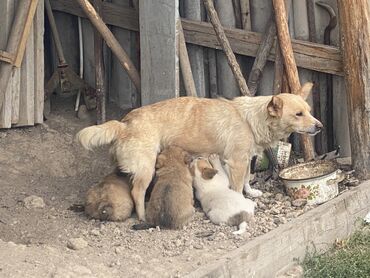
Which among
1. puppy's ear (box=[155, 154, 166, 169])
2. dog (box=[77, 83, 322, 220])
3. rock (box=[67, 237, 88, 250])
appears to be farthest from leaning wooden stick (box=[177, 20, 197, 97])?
rock (box=[67, 237, 88, 250])

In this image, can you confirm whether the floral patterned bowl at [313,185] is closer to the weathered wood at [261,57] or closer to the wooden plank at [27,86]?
the weathered wood at [261,57]

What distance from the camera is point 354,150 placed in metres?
8.01

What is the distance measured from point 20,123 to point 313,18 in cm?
339

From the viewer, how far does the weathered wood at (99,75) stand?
30.5ft

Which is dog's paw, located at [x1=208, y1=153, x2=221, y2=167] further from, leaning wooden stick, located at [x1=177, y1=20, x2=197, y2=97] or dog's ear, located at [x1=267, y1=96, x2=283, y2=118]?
leaning wooden stick, located at [x1=177, y1=20, x2=197, y2=97]

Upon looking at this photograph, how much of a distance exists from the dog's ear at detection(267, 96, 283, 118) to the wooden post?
0.96 meters

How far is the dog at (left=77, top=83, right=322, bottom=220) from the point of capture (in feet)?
23.6

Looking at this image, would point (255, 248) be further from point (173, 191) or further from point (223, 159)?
point (223, 159)

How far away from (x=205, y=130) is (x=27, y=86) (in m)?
2.39

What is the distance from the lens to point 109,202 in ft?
22.7

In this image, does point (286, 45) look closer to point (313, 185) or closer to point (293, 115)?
point (293, 115)

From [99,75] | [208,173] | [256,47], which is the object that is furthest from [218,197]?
[99,75]

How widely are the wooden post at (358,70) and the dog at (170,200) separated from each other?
1905 millimetres

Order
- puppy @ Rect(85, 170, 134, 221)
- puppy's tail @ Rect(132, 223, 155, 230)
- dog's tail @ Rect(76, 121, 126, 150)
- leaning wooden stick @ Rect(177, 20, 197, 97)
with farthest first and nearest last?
1. leaning wooden stick @ Rect(177, 20, 197, 97)
2. dog's tail @ Rect(76, 121, 126, 150)
3. puppy @ Rect(85, 170, 134, 221)
4. puppy's tail @ Rect(132, 223, 155, 230)
